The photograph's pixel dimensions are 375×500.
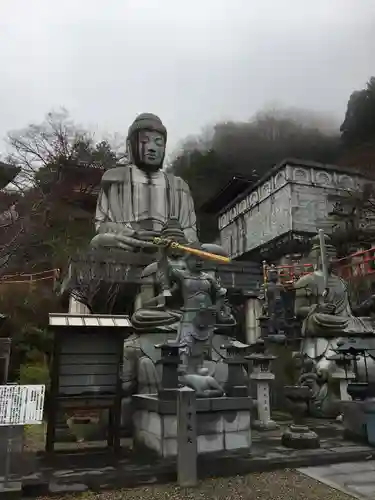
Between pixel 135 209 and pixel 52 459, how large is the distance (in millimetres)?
6864

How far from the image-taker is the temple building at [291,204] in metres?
23.9

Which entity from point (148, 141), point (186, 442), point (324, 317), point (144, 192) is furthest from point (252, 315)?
point (186, 442)

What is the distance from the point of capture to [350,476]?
4.87 metres

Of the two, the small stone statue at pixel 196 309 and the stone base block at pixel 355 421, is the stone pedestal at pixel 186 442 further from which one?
the stone base block at pixel 355 421

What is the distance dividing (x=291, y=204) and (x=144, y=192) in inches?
549

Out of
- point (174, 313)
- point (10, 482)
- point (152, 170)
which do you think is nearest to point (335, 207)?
point (152, 170)

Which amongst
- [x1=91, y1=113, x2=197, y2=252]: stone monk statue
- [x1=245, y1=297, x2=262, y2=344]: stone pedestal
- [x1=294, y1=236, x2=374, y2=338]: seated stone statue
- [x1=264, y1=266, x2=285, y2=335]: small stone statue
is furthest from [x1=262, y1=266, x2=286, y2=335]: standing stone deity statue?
[x1=91, y1=113, x2=197, y2=252]: stone monk statue

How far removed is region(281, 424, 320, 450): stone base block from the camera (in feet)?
19.5

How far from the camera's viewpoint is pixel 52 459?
5.39 meters

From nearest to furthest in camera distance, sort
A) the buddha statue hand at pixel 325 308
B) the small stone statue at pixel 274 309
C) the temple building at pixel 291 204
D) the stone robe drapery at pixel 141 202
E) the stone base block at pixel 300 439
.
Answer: the stone base block at pixel 300 439
the buddha statue hand at pixel 325 308
the stone robe drapery at pixel 141 202
the small stone statue at pixel 274 309
the temple building at pixel 291 204

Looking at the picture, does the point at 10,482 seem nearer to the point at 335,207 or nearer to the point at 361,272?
the point at 361,272

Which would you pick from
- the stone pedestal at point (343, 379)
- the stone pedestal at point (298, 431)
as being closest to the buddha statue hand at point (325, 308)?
the stone pedestal at point (343, 379)

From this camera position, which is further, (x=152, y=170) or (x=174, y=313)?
(x=152, y=170)

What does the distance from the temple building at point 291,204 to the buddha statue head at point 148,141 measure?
1333 centimetres
